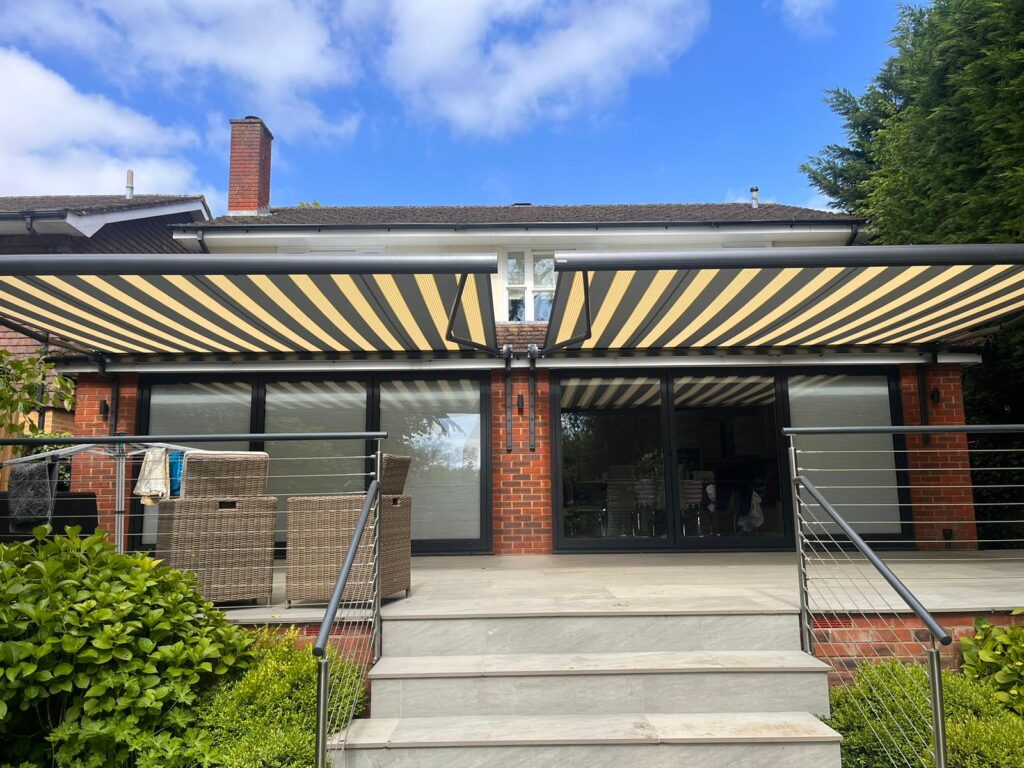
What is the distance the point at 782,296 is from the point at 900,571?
10.3 ft

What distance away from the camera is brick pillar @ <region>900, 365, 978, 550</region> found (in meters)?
9.58

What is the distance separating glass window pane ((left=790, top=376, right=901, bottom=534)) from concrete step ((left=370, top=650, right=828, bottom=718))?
5924 mm

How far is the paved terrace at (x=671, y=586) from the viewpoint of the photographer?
16.7 ft

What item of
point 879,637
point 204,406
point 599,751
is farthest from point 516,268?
point 599,751

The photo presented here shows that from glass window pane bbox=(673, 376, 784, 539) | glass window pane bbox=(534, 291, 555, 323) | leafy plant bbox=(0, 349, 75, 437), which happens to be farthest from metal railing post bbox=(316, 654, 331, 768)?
glass window pane bbox=(534, 291, 555, 323)

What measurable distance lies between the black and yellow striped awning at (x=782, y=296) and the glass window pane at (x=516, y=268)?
2595mm

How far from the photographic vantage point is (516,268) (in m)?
11.4

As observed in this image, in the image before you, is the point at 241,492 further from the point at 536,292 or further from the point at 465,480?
the point at 536,292

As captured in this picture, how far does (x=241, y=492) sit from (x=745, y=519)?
6838 mm

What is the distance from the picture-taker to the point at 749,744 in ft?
12.9

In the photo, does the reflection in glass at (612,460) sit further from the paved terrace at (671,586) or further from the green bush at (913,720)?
the green bush at (913,720)

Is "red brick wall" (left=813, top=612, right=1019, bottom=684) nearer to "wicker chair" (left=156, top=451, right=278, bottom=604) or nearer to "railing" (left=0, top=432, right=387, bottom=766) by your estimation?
"railing" (left=0, top=432, right=387, bottom=766)

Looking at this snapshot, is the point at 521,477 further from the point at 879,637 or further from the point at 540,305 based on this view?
the point at 879,637

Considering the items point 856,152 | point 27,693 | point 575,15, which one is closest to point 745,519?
point 27,693
